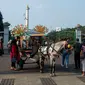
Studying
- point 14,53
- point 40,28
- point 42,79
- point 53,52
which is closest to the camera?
point 42,79

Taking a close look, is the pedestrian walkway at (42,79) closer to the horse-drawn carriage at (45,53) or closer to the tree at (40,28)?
the horse-drawn carriage at (45,53)

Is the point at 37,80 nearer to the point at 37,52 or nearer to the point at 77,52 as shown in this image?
the point at 37,52

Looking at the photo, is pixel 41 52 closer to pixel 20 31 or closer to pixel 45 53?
pixel 45 53

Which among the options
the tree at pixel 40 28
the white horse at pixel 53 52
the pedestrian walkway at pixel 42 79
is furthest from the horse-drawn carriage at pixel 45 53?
the tree at pixel 40 28

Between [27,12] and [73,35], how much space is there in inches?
998

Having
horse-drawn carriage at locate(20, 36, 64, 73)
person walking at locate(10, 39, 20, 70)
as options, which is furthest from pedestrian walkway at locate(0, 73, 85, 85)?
person walking at locate(10, 39, 20, 70)

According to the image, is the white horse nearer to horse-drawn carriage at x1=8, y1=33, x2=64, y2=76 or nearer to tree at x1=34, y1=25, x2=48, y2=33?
horse-drawn carriage at x1=8, y1=33, x2=64, y2=76

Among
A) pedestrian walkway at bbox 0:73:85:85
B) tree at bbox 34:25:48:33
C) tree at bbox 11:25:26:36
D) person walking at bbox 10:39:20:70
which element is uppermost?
tree at bbox 34:25:48:33

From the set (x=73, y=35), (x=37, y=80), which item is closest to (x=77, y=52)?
(x=37, y=80)

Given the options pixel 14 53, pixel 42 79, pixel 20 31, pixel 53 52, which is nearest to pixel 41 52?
pixel 53 52

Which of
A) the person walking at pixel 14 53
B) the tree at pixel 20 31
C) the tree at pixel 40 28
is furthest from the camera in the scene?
the tree at pixel 40 28

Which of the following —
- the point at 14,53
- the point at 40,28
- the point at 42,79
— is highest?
the point at 40,28

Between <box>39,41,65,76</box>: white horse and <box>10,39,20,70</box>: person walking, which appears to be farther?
<box>10,39,20,70</box>: person walking

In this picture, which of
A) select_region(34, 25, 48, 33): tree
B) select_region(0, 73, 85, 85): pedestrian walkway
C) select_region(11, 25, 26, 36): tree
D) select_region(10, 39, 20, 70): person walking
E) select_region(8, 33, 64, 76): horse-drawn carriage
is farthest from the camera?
select_region(34, 25, 48, 33): tree
